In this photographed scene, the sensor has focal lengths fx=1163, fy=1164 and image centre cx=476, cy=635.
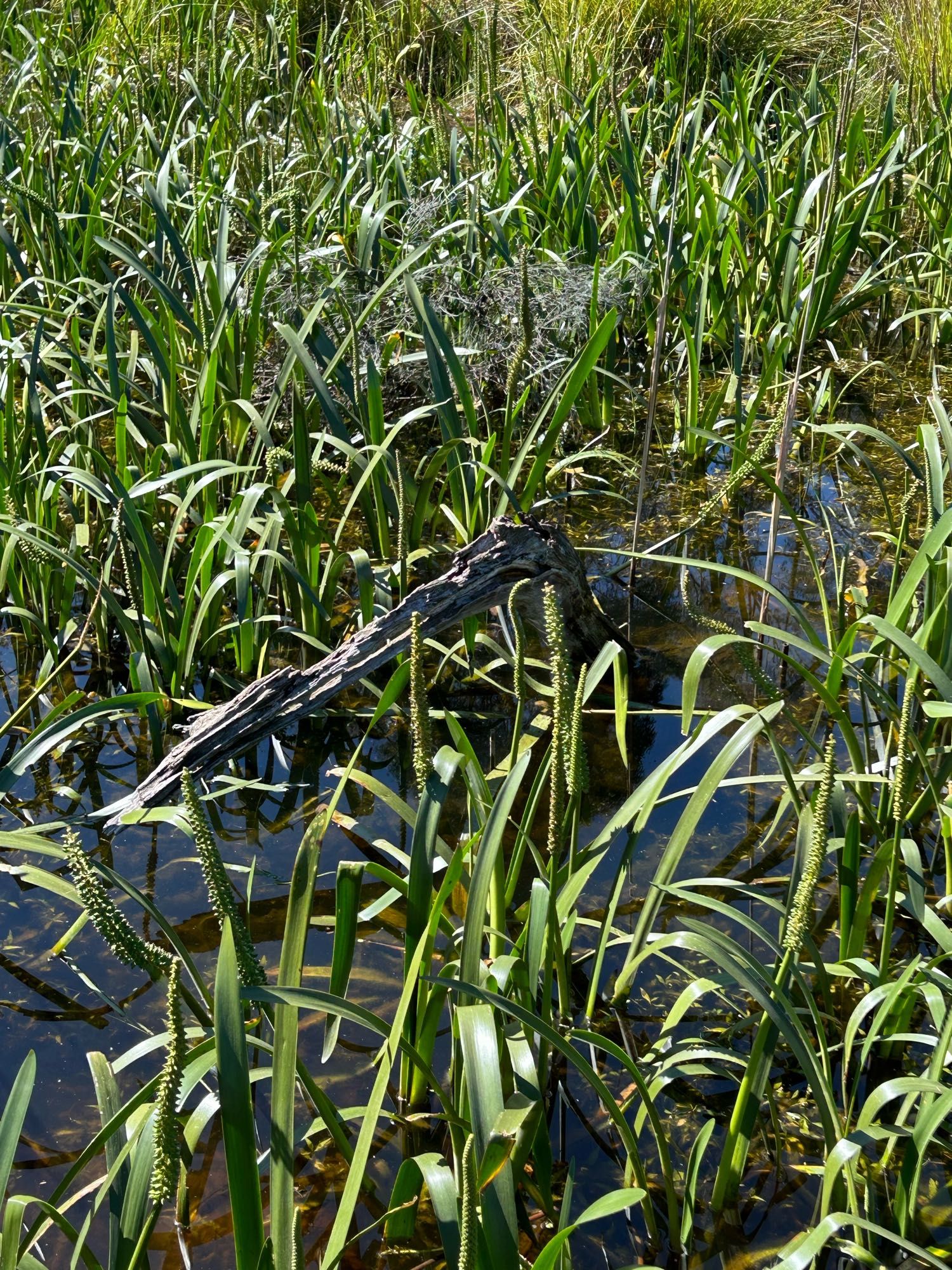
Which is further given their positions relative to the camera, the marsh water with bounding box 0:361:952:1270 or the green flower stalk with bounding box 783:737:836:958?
the marsh water with bounding box 0:361:952:1270

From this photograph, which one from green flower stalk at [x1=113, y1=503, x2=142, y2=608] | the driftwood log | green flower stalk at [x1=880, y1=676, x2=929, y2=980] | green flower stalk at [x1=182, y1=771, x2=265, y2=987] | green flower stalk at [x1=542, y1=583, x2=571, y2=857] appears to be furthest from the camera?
green flower stalk at [x1=113, y1=503, x2=142, y2=608]

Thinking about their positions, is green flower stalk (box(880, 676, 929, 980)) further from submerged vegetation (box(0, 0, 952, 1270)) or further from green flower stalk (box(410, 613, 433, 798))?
green flower stalk (box(410, 613, 433, 798))

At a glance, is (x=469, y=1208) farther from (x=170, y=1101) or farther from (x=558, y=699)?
(x=558, y=699)

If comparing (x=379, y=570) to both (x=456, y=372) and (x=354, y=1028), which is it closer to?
(x=456, y=372)

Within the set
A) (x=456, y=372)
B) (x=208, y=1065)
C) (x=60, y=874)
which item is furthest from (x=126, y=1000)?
(x=456, y=372)

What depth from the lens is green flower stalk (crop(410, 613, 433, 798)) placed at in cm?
136

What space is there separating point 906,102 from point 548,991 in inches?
191

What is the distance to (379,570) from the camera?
2.62 meters

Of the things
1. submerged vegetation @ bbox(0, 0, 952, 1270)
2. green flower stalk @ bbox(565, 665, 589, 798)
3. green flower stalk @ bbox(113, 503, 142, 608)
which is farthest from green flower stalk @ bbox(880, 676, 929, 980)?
green flower stalk @ bbox(113, 503, 142, 608)

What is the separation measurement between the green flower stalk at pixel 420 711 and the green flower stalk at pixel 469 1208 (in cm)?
56

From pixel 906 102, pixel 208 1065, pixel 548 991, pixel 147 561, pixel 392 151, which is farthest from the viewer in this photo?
pixel 906 102

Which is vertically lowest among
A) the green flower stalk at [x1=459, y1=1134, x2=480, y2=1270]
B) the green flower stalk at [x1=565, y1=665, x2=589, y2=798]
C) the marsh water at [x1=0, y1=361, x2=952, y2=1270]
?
the marsh water at [x1=0, y1=361, x2=952, y2=1270]

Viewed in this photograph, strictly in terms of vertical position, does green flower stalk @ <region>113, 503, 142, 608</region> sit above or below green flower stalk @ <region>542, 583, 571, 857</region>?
below

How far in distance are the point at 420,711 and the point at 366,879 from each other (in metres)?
0.90
